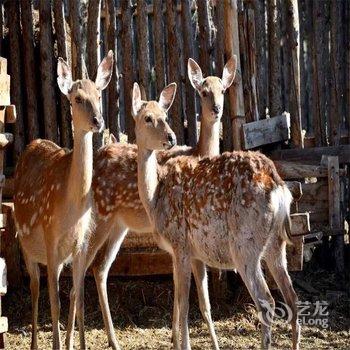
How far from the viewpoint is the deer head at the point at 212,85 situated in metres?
8.80

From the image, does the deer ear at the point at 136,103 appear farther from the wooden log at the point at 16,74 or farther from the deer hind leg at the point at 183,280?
the wooden log at the point at 16,74

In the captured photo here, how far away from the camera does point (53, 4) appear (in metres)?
9.77

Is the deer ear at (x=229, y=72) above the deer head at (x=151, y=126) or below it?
above

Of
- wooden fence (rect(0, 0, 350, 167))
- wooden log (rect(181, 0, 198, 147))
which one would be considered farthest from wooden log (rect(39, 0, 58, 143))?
wooden log (rect(181, 0, 198, 147))

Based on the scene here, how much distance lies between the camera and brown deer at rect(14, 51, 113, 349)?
25.4 feet

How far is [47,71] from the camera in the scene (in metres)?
9.73

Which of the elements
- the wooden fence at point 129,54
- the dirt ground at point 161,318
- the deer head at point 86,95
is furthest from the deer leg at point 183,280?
the wooden fence at point 129,54

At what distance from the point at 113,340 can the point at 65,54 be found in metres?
3.27

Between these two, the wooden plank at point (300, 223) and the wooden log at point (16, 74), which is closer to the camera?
the wooden plank at point (300, 223)

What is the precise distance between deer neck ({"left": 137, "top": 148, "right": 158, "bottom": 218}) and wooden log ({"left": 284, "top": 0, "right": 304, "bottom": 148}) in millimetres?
2945

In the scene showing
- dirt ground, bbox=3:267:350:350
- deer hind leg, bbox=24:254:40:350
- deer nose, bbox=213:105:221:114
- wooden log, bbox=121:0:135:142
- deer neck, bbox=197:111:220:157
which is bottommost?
dirt ground, bbox=3:267:350:350

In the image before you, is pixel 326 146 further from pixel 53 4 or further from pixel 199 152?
pixel 53 4

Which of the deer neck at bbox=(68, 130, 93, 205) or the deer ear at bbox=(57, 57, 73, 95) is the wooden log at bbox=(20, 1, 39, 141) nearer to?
the deer ear at bbox=(57, 57, 73, 95)

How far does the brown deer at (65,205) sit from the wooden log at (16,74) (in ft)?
4.59
